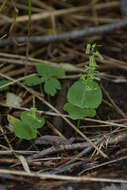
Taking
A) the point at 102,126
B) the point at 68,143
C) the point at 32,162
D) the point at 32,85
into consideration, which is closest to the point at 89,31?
the point at 32,85

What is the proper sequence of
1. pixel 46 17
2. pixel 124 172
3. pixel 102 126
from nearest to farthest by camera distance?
pixel 124 172 → pixel 102 126 → pixel 46 17

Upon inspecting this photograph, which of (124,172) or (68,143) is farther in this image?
(68,143)

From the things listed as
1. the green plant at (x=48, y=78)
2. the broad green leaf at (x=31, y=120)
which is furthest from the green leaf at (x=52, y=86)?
the broad green leaf at (x=31, y=120)

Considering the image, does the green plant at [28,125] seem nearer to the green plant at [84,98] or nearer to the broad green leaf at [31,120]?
the broad green leaf at [31,120]

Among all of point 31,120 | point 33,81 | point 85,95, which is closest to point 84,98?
point 85,95

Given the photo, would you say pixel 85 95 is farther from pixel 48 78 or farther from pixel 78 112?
pixel 48 78

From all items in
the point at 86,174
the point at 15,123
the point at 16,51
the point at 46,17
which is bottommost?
the point at 86,174

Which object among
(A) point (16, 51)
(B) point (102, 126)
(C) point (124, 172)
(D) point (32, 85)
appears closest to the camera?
(C) point (124, 172)

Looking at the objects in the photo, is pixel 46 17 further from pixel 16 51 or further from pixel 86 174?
pixel 86 174
